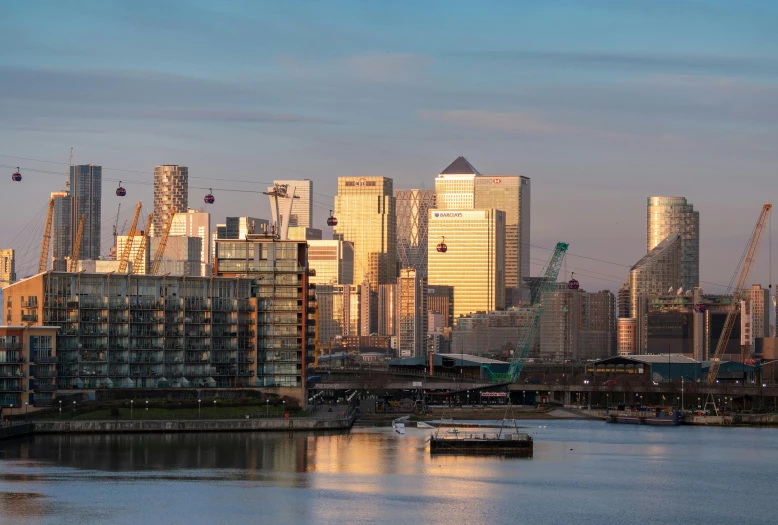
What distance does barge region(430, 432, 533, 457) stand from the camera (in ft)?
437

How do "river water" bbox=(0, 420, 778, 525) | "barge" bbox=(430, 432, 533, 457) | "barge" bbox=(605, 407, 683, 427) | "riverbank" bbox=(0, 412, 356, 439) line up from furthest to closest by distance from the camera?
"barge" bbox=(605, 407, 683, 427) < "riverbank" bbox=(0, 412, 356, 439) < "barge" bbox=(430, 432, 533, 457) < "river water" bbox=(0, 420, 778, 525)

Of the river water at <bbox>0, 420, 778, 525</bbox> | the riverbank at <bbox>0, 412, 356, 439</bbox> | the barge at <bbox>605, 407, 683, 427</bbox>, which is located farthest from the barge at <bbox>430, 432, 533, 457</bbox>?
the barge at <bbox>605, 407, 683, 427</bbox>

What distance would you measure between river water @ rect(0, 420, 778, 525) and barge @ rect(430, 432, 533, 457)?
1.83 metres

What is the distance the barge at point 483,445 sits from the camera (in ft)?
437

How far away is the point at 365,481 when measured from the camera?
108812 millimetres

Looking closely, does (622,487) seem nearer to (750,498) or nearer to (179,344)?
(750,498)

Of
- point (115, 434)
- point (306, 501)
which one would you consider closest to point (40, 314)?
point (115, 434)

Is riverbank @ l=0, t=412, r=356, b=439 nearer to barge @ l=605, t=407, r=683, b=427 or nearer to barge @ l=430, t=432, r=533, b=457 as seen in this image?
barge @ l=430, t=432, r=533, b=457

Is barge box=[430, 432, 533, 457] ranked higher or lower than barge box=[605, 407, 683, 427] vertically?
higher

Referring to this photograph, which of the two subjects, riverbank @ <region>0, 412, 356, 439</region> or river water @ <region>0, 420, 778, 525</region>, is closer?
river water @ <region>0, 420, 778, 525</region>

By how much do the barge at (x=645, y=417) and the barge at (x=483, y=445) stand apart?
49.1 metres

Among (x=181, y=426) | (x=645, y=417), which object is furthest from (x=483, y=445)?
(x=645, y=417)

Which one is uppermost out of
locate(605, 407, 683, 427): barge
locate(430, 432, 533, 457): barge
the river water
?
locate(430, 432, 533, 457): barge

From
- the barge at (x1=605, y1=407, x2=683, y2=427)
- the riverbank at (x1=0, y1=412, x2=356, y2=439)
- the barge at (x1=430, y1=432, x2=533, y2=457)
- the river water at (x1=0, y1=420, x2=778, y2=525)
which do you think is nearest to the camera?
the river water at (x1=0, y1=420, x2=778, y2=525)
